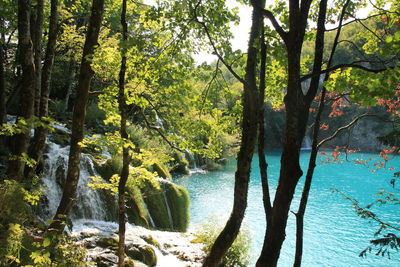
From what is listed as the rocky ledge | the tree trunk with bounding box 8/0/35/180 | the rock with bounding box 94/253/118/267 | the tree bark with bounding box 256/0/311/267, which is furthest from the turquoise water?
the tree bark with bounding box 256/0/311/267

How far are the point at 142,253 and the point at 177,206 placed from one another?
3736 mm

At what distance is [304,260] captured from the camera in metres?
9.42

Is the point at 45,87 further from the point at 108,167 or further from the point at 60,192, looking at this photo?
the point at 108,167

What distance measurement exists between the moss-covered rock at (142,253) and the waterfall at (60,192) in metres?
1.91

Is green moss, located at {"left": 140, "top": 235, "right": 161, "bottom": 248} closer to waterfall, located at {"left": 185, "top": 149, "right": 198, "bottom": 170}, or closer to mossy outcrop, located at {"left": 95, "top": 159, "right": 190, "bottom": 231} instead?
mossy outcrop, located at {"left": 95, "top": 159, "right": 190, "bottom": 231}

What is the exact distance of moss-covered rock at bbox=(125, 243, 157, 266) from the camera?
22.7 feet

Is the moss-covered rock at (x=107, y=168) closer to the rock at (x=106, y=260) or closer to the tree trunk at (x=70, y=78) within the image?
the rock at (x=106, y=260)

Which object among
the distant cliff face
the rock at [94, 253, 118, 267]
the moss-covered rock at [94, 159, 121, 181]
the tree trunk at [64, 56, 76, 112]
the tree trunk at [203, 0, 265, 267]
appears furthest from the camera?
the distant cliff face

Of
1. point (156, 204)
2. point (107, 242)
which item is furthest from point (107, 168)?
point (107, 242)

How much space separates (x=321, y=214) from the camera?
1379 cm

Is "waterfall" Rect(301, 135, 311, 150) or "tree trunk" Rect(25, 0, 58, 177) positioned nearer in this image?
"tree trunk" Rect(25, 0, 58, 177)

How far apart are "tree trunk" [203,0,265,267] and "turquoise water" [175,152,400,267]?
5027 millimetres

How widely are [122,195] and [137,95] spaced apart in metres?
1.74

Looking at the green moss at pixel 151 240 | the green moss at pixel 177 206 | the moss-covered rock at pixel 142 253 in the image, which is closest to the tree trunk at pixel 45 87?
the moss-covered rock at pixel 142 253
